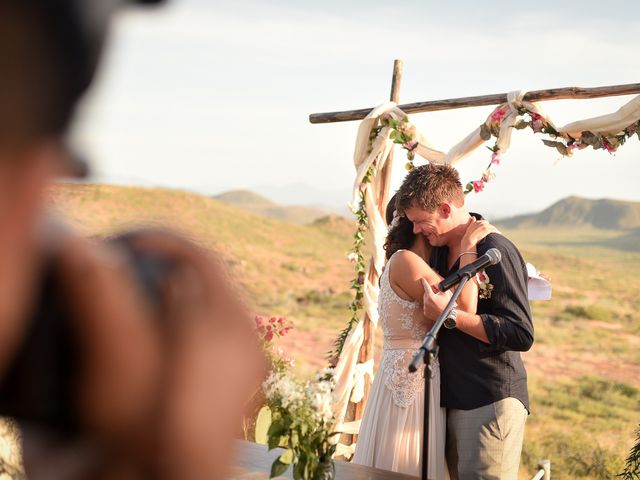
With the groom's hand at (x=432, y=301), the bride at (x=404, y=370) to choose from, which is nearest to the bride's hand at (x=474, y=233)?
the bride at (x=404, y=370)

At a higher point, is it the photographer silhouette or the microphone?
the photographer silhouette

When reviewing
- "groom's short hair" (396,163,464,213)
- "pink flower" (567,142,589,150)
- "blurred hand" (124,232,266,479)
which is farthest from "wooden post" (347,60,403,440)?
"blurred hand" (124,232,266,479)

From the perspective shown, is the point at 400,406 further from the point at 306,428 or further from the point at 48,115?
the point at 48,115

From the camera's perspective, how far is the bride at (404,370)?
13.3ft

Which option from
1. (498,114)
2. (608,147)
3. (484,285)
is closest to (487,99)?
(498,114)

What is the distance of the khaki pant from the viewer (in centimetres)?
404

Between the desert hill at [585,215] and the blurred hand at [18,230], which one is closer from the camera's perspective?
the blurred hand at [18,230]

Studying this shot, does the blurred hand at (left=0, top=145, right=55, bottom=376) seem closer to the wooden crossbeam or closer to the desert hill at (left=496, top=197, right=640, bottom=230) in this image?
the wooden crossbeam

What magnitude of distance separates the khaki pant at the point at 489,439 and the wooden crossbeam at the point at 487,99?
6.34 ft

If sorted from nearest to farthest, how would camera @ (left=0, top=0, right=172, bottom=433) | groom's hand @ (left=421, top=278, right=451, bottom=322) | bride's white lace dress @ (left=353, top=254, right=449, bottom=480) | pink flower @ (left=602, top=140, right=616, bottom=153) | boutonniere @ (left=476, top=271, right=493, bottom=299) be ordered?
camera @ (left=0, top=0, right=172, bottom=433)
groom's hand @ (left=421, top=278, right=451, bottom=322)
boutonniere @ (left=476, top=271, right=493, bottom=299)
bride's white lace dress @ (left=353, top=254, right=449, bottom=480)
pink flower @ (left=602, top=140, right=616, bottom=153)

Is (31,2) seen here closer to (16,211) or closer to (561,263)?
(16,211)

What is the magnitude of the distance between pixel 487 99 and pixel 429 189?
4.81 ft

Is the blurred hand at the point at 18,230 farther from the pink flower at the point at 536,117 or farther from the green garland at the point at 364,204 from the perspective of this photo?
the green garland at the point at 364,204

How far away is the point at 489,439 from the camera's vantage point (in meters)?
4.03
